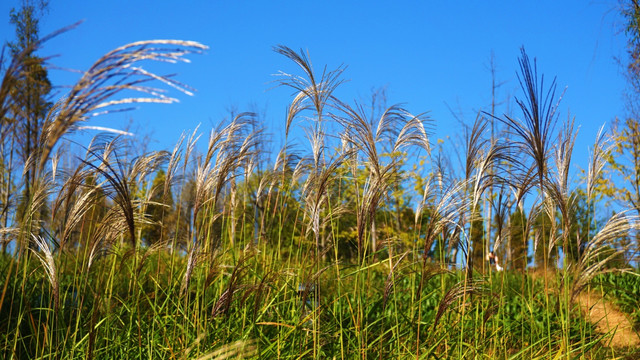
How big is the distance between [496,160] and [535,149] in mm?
485

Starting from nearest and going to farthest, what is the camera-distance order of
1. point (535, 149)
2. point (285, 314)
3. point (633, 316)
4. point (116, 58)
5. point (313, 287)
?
point (116, 58) → point (535, 149) → point (313, 287) → point (285, 314) → point (633, 316)

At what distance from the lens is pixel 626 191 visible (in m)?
12.0

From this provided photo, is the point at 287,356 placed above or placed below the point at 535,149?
below

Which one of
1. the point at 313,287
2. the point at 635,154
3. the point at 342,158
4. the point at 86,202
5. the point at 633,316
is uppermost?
the point at 635,154

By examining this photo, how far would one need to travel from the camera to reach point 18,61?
1565mm

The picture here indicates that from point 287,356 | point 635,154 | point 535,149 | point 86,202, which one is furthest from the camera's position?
point 635,154

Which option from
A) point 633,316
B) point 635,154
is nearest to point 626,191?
point 635,154

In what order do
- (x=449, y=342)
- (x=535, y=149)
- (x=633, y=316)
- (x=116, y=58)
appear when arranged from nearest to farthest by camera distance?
1. (x=116, y=58)
2. (x=535, y=149)
3. (x=449, y=342)
4. (x=633, y=316)

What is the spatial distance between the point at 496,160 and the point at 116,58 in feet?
8.04

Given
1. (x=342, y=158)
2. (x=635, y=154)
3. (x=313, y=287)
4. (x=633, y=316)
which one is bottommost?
(x=633, y=316)

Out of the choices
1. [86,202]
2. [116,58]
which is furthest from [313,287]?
[116,58]

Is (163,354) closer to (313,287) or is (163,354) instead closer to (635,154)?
(313,287)

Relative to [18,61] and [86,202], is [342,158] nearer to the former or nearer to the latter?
[86,202]

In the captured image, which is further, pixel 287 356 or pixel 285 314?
pixel 285 314
